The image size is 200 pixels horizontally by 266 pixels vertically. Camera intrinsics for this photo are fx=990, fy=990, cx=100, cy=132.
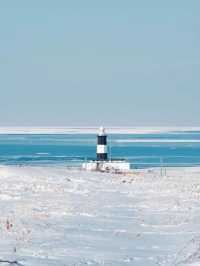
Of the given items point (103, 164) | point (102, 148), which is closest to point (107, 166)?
point (103, 164)

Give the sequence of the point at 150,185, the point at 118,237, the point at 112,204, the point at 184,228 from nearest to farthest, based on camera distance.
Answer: the point at 118,237 → the point at 184,228 → the point at 112,204 → the point at 150,185

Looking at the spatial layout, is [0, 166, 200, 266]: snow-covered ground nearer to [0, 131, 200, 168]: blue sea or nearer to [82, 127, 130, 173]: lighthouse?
[82, 127, 130, 173]: lighthouse

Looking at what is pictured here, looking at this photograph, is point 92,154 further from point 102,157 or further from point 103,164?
point 103,164

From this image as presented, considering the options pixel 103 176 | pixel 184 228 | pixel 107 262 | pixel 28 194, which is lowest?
pixel 107 262

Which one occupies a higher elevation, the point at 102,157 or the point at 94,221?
the point at 102,157

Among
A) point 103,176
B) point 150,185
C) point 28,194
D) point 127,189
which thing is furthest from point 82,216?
point 103,176

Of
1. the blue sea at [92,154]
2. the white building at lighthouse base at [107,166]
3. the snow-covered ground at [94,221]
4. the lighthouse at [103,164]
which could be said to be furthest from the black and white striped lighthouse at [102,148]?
the snow-covered ground at [94,221]

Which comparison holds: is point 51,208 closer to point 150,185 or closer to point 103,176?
point 150,185

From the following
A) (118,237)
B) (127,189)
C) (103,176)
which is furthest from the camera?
(103,176)

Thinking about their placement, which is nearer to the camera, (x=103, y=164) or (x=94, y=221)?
(x=94, y=221)
